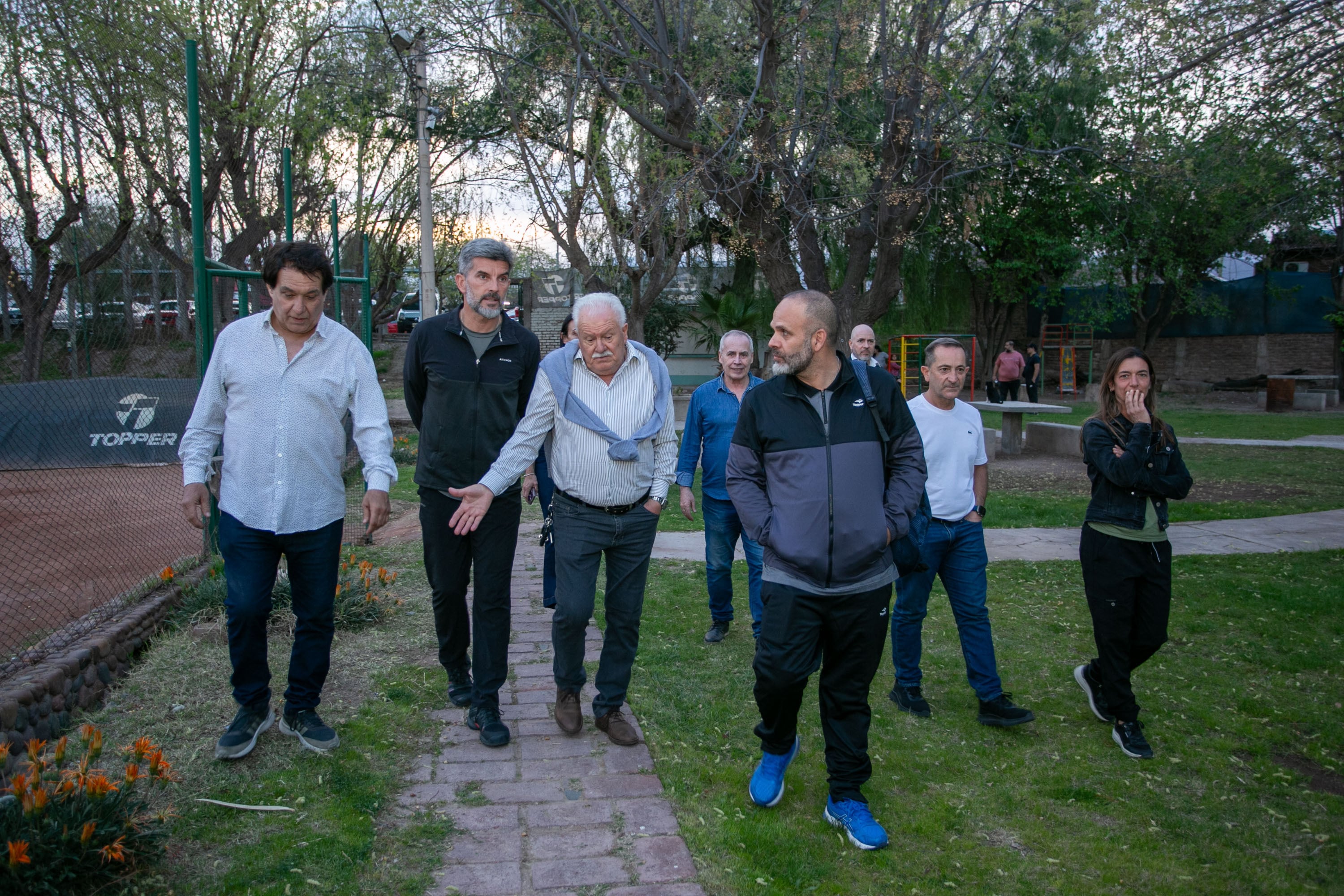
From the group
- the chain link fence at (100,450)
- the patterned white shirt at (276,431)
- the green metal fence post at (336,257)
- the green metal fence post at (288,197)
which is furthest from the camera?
the green metal fence post at (336,257)

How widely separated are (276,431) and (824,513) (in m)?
2.07

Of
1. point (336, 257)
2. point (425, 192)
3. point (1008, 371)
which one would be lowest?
point (1008, 371)

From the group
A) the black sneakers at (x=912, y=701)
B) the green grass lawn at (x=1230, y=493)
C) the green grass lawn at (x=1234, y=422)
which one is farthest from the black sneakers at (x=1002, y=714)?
the green grass lawn at (x=1234, y=422)

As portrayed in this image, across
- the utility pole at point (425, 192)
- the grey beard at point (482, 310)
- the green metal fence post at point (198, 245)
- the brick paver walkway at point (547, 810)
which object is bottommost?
the brick paver walkway at point (547, 810)

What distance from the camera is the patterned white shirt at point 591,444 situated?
13.2 ft

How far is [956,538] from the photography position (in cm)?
449

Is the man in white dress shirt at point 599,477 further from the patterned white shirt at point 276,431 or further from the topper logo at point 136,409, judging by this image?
the topper logo at point 136,409

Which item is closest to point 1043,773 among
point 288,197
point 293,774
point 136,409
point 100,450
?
point 293,774

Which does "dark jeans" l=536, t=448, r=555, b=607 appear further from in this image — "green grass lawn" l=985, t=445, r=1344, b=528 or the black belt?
"green grass lawn" l=985, t=445, r=1344, b=528

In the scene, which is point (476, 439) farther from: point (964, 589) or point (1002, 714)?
point (1002, 714)

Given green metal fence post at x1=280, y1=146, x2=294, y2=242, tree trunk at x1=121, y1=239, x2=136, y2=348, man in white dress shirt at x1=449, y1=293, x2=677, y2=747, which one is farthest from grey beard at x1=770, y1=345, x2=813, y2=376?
tree trunk at x1=121, y1=239, x2=136, y2=348

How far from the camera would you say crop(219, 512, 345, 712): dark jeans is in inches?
147

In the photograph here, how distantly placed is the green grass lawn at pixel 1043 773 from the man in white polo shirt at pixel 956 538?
0.23 meters

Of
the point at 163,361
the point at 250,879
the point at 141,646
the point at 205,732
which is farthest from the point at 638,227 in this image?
the point at 250,879
